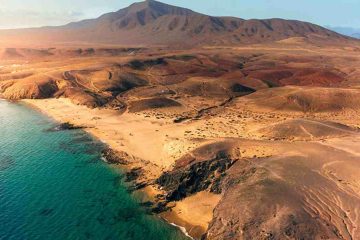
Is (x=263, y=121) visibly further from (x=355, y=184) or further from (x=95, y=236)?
(x=95, y=236)

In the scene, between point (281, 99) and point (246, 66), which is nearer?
point (281, 99)

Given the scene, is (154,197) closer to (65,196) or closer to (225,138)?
(65,196)

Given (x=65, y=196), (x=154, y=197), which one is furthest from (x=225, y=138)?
(x=65, y=196)

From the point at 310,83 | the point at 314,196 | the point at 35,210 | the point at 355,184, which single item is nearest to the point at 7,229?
the point at 35,210

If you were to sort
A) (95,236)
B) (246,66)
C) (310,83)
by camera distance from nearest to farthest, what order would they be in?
(95,236)
(310,83)
(246,66)

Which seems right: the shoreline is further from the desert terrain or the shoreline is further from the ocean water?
the ocean water

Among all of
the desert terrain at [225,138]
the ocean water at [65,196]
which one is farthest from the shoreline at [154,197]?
the ocean water at [65,196]

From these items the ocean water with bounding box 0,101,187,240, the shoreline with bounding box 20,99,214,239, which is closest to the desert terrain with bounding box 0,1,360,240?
the shoreline with bounding box 20,99,214,239

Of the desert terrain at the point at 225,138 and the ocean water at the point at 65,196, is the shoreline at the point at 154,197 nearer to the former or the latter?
the desert terrain at the point at 225,138
